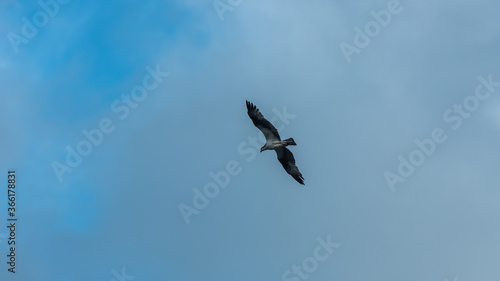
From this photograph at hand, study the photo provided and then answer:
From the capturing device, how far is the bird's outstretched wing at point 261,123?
83875mm

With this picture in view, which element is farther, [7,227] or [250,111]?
[7,227]

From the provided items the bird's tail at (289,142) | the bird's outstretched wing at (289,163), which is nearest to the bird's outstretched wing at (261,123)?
the bird's tail at (289,142)

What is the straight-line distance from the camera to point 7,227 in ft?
310

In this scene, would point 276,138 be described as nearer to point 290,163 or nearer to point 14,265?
point 290,163

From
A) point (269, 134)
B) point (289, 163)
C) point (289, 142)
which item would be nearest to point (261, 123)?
point (269, 134)

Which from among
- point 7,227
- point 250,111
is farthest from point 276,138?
point 7,227

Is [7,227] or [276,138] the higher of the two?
[7,227]

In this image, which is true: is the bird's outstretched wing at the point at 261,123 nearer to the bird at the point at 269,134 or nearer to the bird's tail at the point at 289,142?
the bird at the point at 269,134

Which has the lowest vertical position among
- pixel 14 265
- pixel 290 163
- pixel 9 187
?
pixel 290 163

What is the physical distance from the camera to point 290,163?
3487 inches

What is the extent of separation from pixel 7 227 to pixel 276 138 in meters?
28.9

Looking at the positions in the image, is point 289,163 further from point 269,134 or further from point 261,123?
point 261,123

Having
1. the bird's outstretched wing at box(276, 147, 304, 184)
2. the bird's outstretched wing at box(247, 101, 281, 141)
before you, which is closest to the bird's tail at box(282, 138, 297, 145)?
the bird's outstretched wing at box(247, 101, 281, 141)

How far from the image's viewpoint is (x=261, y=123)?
84.5m
